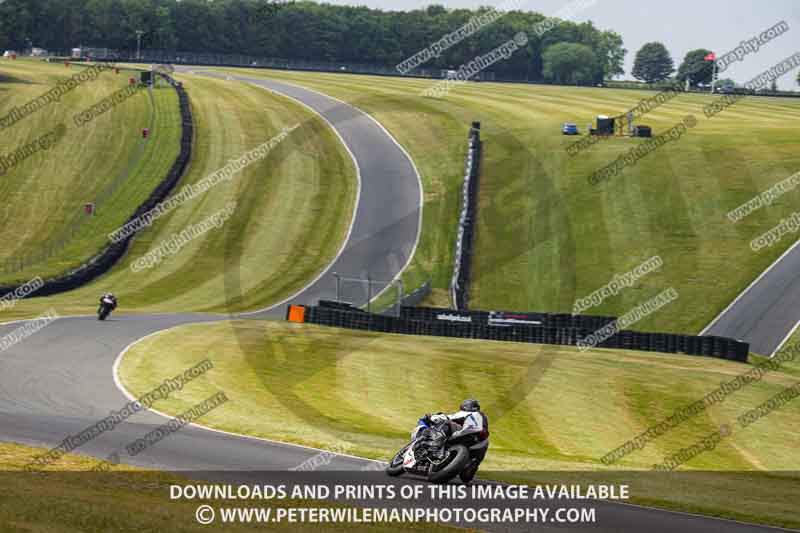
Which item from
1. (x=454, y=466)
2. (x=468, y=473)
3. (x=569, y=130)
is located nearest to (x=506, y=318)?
(x=468, y=473)

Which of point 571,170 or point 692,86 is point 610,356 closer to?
point 571,170

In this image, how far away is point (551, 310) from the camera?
5234 cm

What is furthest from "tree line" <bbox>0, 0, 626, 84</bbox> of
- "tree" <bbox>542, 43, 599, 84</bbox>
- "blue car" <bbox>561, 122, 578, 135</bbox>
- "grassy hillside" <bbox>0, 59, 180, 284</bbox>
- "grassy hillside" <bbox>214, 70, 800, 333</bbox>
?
"grassy hillside" <bbox>214, 70, 800, 333</bbox>

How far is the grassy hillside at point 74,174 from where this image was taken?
58969 millimetres

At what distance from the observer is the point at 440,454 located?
1856 centimetres

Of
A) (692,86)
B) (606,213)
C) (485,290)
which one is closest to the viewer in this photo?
(485,290)

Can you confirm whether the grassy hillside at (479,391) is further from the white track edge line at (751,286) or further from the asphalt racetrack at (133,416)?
the white track edge line at (751,286)

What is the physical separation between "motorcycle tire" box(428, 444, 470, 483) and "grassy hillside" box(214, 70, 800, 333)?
107 ft

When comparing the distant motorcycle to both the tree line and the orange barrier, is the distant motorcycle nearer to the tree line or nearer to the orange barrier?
the orange barrier

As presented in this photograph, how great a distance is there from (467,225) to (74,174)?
85.3 feet

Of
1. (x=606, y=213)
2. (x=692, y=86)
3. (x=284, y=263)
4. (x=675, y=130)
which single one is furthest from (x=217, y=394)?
(x=692, y=86)

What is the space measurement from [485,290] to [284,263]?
1122 centimetres

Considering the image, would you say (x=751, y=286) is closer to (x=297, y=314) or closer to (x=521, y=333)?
(x=521, y=333)

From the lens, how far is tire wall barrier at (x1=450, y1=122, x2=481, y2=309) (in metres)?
56.2
